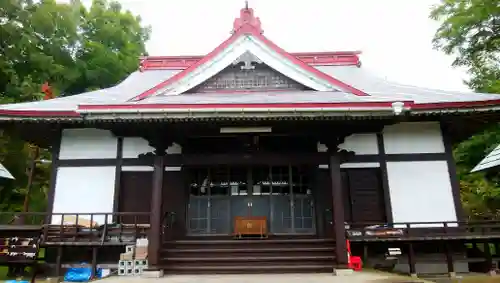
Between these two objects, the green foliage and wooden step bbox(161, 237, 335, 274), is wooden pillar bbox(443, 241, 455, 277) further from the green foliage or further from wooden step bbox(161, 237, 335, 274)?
the green foliage

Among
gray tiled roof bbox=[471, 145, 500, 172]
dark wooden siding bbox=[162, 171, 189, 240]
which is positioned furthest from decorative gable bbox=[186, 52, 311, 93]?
gray tiled roof bbox=[471, 145, 500, 172]

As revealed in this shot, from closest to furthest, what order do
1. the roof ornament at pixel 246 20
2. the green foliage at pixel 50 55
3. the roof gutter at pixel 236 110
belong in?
the roof gutter at pixel 236 110 < the roof ornament at pixel 246 20 < the green foliage at pixel 50 55

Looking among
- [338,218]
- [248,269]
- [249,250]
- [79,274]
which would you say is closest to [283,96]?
[338,218]

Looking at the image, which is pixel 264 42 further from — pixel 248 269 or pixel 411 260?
pixel 411 260

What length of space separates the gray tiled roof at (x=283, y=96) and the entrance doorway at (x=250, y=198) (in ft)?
6.66

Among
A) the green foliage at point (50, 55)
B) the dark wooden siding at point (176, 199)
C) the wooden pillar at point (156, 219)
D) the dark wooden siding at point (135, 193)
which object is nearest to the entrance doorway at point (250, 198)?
the dark wooden siding at point (176, 199)

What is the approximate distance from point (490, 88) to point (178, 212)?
15.3m

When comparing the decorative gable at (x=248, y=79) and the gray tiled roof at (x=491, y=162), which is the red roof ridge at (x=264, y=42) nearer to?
the decorative gable at (x=248, y=79)

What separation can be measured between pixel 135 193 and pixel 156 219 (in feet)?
7.70

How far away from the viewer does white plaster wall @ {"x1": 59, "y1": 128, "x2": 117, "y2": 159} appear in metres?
10.3

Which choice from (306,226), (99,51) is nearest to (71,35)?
(99,51)

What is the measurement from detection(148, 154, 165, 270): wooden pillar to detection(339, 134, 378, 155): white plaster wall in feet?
16.0

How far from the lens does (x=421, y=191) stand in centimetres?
973

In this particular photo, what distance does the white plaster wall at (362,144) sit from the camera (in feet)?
33.1
